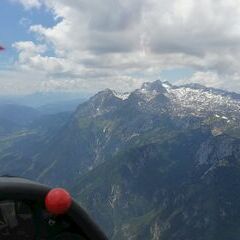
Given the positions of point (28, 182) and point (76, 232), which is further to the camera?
point (76, 232)

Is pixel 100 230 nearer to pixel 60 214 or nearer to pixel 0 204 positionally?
pixel 60 214

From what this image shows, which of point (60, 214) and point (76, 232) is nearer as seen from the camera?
point (60, 214)

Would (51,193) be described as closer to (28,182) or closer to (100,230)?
(28,182)

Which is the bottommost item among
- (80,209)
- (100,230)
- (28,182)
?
(100,230)

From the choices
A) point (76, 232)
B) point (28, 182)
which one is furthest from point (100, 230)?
point (28, 182)

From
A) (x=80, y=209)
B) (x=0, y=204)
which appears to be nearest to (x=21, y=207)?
(x=0, y=204)

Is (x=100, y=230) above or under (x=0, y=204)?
under
